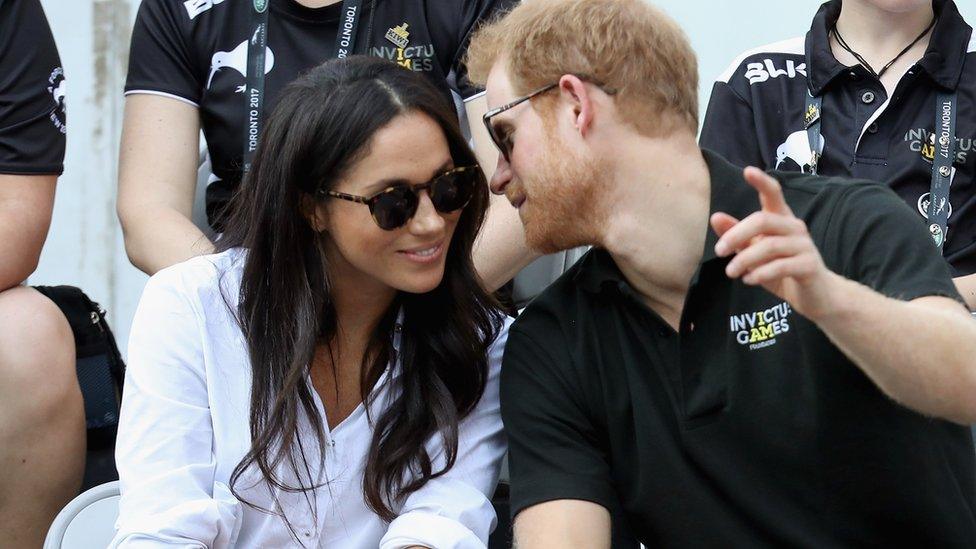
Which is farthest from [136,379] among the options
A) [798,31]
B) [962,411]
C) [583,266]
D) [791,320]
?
[798,31]

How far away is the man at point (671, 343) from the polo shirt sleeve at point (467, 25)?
0.71 metres

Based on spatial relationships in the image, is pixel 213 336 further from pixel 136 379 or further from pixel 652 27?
pixel 652 27

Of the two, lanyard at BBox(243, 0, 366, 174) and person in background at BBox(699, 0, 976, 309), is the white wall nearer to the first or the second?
lanyard at BBox(243, 0, 366, 174)

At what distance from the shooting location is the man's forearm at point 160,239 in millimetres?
2908

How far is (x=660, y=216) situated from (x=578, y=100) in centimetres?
24

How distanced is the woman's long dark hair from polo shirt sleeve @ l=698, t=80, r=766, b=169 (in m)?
0.93

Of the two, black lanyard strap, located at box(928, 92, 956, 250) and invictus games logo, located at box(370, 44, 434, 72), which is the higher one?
invictus games logo, located at box(370, 44, 434, 72)

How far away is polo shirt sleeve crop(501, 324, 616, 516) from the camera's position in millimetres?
2197

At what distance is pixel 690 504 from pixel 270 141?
0.97m

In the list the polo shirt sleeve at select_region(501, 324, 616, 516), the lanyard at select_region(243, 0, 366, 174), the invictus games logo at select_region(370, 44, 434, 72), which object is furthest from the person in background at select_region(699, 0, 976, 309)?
the polo shirt sleeve at select_region(501, 324, 616, 516)

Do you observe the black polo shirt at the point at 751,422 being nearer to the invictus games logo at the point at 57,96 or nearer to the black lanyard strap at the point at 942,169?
the black lanyard strap at the point at 942,169

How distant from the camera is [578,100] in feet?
7.25

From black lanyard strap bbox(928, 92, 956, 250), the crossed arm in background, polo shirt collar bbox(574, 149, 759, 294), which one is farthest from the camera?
black lanyard strap bbox(928, 92, 956, 250)

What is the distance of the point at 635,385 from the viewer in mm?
2184
